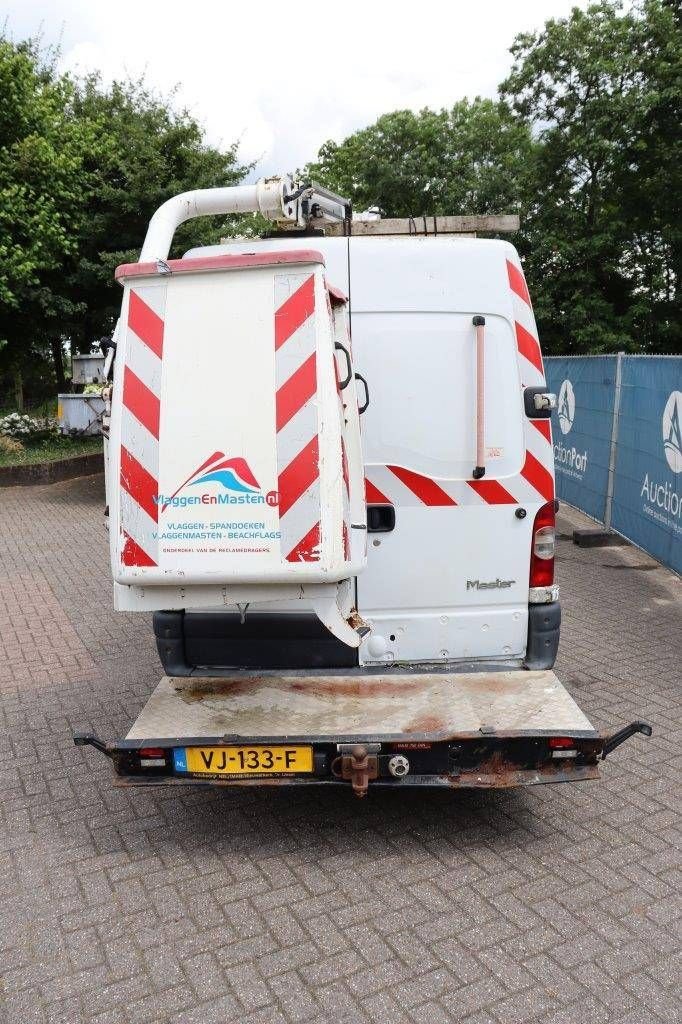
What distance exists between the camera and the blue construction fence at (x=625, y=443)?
8.34 m

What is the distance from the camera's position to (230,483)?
3.21m

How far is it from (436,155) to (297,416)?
96.6ft

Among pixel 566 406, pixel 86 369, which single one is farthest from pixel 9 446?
pixel 566 406

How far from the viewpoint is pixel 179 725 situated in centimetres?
380

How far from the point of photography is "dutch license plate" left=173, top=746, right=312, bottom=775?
11.7 feet

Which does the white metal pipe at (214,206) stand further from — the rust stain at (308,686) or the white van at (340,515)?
the rust stain at (308,686)

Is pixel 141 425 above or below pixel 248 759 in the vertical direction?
above

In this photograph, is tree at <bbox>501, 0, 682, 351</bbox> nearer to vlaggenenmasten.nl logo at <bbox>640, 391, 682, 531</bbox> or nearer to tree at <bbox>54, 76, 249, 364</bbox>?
tree at <bbox>54, 76, 249, 364</bbox>

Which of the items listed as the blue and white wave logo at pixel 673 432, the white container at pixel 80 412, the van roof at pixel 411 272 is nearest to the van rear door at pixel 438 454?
the van roof at pixel 411 272

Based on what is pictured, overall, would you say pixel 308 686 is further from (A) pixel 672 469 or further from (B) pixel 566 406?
(B) pixel 566 406

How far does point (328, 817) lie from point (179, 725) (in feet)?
2.96

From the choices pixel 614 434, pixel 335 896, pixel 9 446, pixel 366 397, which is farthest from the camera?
pixel 9 446

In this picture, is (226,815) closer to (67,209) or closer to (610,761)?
(610,761)

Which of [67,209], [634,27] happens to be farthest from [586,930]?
[634,27]
